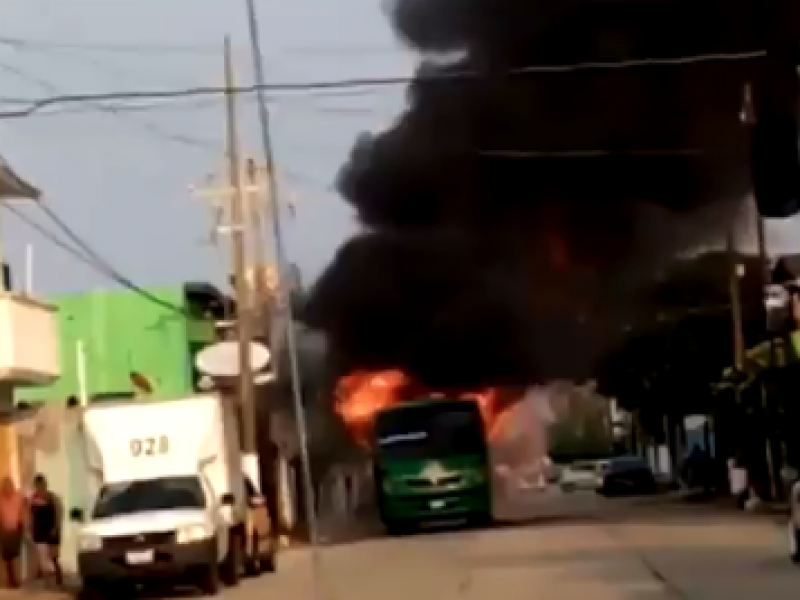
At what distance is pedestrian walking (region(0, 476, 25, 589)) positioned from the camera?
28547mm

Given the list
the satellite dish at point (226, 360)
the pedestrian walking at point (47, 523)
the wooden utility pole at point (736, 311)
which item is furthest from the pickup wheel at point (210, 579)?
the wooden utility pole at point (736, 311)

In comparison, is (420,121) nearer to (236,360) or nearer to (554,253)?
(554,253)

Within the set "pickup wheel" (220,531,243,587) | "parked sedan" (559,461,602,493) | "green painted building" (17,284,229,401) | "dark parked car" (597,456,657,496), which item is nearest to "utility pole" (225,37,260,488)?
"pickup wheel" (220,531,243,587)

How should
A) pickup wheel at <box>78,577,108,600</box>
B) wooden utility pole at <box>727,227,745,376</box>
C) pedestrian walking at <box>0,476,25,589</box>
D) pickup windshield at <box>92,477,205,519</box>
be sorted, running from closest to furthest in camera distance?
pickup wheel at <box>78,577,108,600</box>, pickup windshield at <box>92,477,205,519</box>, pedestrian walking at <box>0,476,25,589</box>, wooden utility pole at <box>727,227,745,376</box>

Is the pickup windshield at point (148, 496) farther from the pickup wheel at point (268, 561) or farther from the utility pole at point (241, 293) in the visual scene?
the utility pole at point (241, 293)

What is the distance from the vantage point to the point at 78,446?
2953 cm

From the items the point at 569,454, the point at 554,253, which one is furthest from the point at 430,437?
the point at 569,454

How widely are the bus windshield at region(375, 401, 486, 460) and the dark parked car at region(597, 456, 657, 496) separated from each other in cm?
2308

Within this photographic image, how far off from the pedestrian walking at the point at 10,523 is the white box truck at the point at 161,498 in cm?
113

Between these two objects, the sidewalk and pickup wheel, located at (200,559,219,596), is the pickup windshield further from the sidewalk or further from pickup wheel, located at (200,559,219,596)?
the sidewalk

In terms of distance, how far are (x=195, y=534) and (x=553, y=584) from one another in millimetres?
5257

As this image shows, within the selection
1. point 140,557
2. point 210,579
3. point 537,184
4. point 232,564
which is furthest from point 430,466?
point 140,557

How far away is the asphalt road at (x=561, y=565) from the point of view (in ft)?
70.1

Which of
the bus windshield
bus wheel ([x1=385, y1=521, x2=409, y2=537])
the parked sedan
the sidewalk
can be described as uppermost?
the bus windshield
